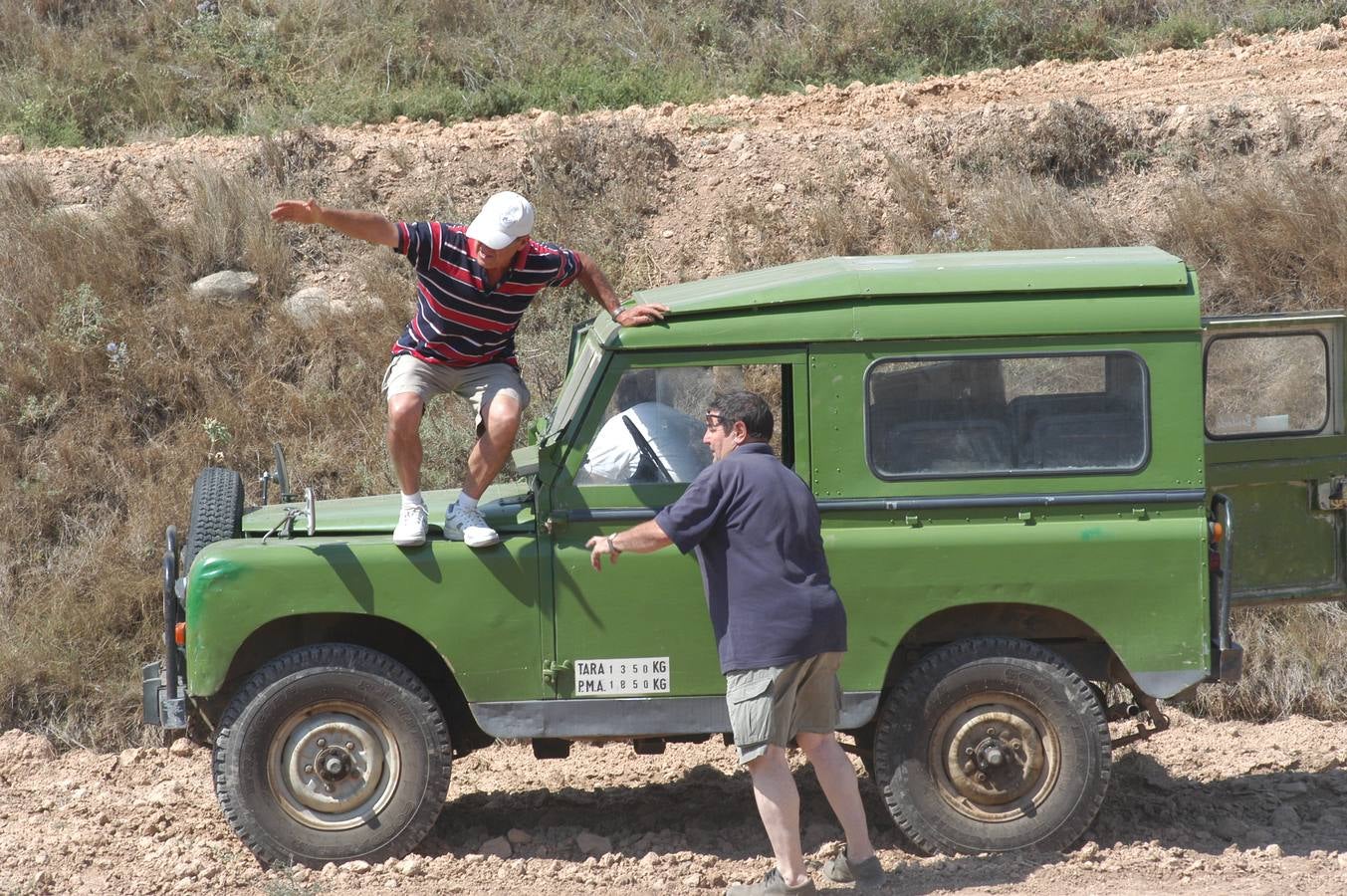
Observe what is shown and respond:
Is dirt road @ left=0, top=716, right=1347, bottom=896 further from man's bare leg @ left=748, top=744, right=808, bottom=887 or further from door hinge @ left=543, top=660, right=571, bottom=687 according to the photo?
door hinge @ left=543, top=660, right=571, bottom=687

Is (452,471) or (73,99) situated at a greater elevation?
(73,99)

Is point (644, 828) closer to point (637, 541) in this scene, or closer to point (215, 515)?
point (637, 541)

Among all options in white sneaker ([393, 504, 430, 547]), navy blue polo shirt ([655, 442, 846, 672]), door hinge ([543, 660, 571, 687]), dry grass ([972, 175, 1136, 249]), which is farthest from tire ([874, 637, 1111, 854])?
dry grass ([972, 175, 1136, 249])

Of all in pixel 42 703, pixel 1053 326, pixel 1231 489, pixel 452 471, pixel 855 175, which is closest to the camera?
pixel 1053 326

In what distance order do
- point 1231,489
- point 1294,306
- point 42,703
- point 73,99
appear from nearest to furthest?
point 1231,489 → point 42,703 → point 1294,306 → point 73,99

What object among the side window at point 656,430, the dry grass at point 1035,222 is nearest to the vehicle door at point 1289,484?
the side window at point 656,430

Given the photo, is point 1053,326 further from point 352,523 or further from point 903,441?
point 352,523

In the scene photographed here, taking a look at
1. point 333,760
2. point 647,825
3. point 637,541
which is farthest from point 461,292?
point 647,825

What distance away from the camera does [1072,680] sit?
5.19m

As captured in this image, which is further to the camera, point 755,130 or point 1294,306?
point 755,130

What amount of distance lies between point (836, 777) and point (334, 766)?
187 cm

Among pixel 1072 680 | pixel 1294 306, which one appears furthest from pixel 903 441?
pixel 1294 306

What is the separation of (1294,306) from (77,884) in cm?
863

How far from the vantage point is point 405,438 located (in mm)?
5285
